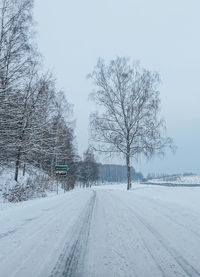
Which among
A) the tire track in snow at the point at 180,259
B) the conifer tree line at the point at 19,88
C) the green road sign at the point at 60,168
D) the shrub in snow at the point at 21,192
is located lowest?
the shrub in snow at the point at 21,192

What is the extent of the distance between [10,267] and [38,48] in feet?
36.3

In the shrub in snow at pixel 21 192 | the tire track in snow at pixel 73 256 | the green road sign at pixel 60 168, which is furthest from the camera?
the green road sign at pixel 60 168

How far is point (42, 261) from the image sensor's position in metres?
1.90

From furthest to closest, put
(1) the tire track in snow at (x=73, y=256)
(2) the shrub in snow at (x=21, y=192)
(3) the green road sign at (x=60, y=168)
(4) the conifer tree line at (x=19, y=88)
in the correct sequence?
1. (3) the green road sign at (x=60, y=168)
2. (2) the shrub in snow at (x=21, y=192)
3. (4) the conifer tree line at (x=19, y=88)
4. (1) the tire track in snow at (x=73, y=256)

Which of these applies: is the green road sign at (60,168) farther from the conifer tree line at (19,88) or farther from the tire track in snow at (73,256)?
the tire track in snow at (73,256)

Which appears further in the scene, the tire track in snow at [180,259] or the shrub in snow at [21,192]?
the shrub in snow at [21,192]

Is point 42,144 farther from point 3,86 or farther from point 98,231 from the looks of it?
point 98,231

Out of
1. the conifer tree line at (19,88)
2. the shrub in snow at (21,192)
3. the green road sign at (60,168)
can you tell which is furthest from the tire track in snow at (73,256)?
the green road sign at (60,168)

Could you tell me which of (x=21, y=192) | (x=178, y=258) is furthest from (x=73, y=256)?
(x=21, y=192)

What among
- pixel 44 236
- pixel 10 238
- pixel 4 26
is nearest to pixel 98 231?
pixel 44 236

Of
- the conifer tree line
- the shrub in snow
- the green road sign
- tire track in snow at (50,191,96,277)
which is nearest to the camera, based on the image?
tire track in snow at (50,191,96,277)

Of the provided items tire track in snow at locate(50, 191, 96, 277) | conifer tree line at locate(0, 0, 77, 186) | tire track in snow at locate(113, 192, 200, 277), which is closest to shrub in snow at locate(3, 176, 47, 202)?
conifer tree line at locate(0, 0, 77, 186)

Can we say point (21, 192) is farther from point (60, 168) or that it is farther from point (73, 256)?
point (73, 256)

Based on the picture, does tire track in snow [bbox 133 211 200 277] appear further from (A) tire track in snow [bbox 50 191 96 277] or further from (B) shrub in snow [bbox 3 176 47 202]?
(B) shrub in snow [bbox 3 176 47 202]
